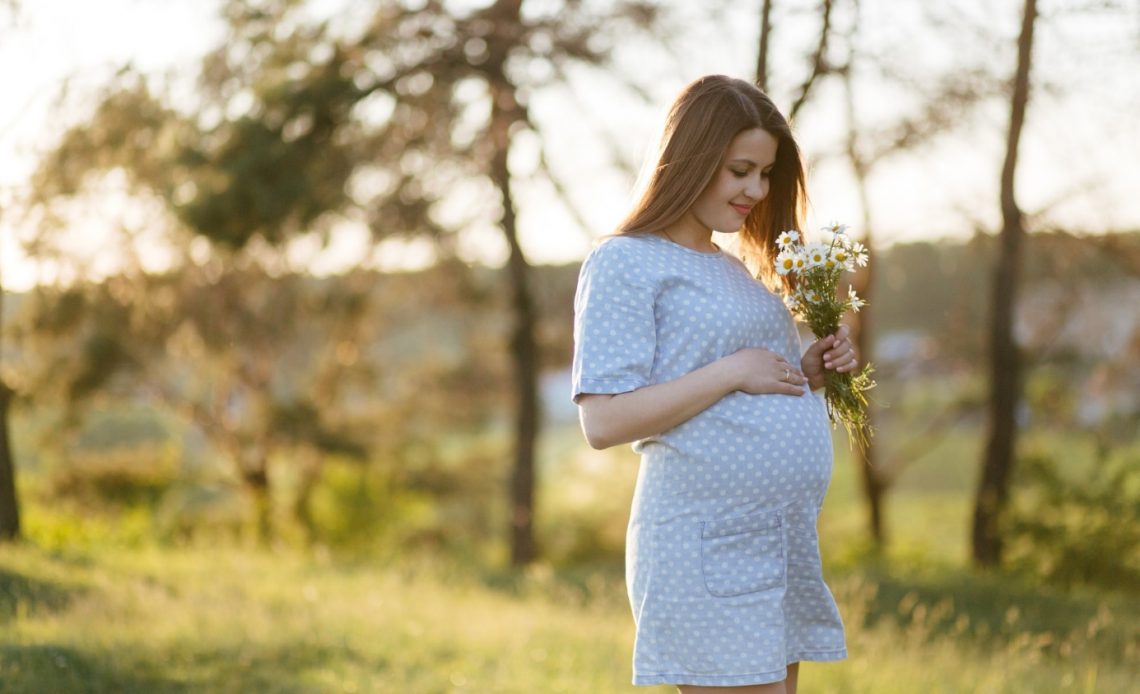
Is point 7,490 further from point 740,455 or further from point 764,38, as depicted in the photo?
point 740,455

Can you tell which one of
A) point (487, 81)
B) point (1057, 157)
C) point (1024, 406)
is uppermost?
point (487, 81)

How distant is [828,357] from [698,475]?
0.46 metres

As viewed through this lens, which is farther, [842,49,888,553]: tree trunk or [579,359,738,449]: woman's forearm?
[842,49,888,553]: tree trunk

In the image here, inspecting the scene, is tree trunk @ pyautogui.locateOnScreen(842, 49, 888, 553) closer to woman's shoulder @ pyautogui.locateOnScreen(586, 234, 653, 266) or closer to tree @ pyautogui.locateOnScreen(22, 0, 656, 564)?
tree @ pyautogui.locateOnScreen(22, 0, 656, 564)

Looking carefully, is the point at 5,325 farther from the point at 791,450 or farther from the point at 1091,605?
the point at 791,450

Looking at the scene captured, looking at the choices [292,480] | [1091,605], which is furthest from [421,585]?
[292,480]

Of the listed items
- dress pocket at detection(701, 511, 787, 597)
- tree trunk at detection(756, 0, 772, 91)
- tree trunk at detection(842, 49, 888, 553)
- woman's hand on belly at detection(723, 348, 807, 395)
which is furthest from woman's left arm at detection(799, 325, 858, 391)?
tree trunk at detection(842, 49, 888, 553)

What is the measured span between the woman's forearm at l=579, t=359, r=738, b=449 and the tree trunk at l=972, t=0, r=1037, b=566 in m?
8.81

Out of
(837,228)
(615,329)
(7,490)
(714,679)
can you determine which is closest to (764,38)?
(837,228)

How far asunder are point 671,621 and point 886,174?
10.5 meters

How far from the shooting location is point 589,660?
514cm

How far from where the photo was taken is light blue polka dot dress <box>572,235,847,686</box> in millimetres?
2188

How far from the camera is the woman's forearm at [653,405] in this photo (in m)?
2.14

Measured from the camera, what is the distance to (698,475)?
7.23 feet
